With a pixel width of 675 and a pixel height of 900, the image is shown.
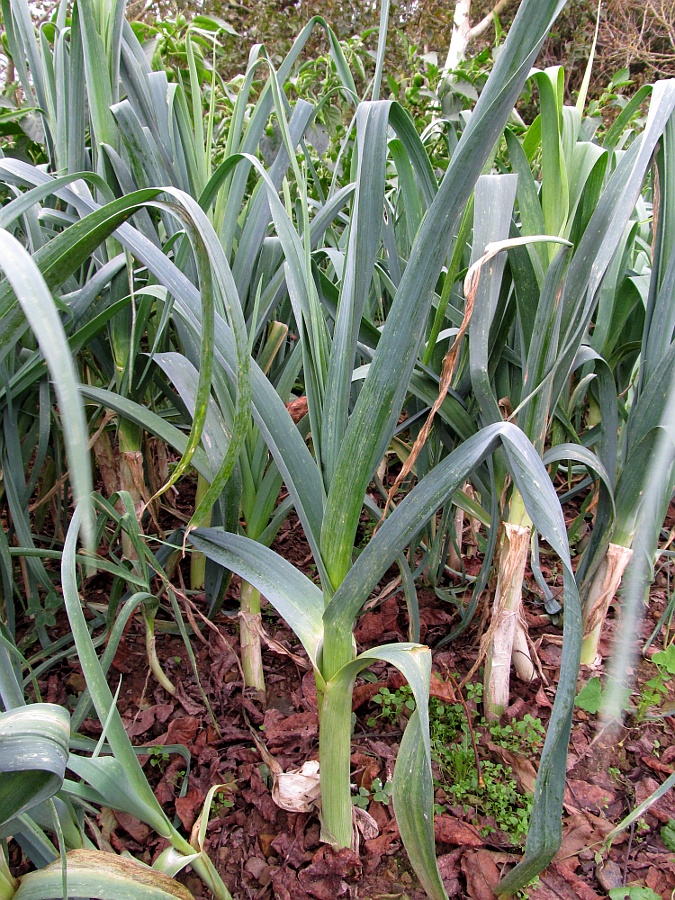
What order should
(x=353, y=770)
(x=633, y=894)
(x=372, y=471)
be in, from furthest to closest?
(x=353, y=770) → (x=633, y=894) → (x=372, y=471)

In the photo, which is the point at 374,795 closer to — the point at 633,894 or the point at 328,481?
the point at 633,894

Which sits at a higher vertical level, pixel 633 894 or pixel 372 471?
pixel 372 471

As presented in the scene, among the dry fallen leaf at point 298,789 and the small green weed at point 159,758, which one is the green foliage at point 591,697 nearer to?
the dry fallen leaf at point 298,789

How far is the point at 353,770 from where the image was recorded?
2.55 feet

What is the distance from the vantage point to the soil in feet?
2.16

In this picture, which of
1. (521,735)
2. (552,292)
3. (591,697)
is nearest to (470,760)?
(521,735)

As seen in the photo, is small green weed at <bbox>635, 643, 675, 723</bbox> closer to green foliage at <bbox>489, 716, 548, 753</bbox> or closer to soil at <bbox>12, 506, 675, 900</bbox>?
soil at <bbox>12, 506, 675, 900</bbox>

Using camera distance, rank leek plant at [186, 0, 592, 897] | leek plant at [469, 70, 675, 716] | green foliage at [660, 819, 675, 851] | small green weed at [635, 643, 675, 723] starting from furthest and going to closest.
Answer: small green weed at [635, 643, 675, 723], green foliage at [660, 819, 675, 851], leek plant at [469, 70, 675, 716], leek plant at [186, 0, 592, 897]

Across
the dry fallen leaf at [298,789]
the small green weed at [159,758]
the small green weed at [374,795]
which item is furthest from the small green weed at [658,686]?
the small green weed at [159,758]

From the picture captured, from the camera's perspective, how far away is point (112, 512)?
668mm

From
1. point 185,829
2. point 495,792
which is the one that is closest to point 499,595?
point 495,792

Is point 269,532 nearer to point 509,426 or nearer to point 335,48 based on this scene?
point 509,426

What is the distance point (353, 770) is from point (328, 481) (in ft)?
1.49

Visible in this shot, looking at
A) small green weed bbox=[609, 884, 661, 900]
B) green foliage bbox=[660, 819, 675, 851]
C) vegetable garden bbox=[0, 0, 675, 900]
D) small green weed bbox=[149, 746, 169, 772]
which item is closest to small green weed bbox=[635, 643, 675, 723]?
vegetable garden bbox=[0, 0, 675, 900]
